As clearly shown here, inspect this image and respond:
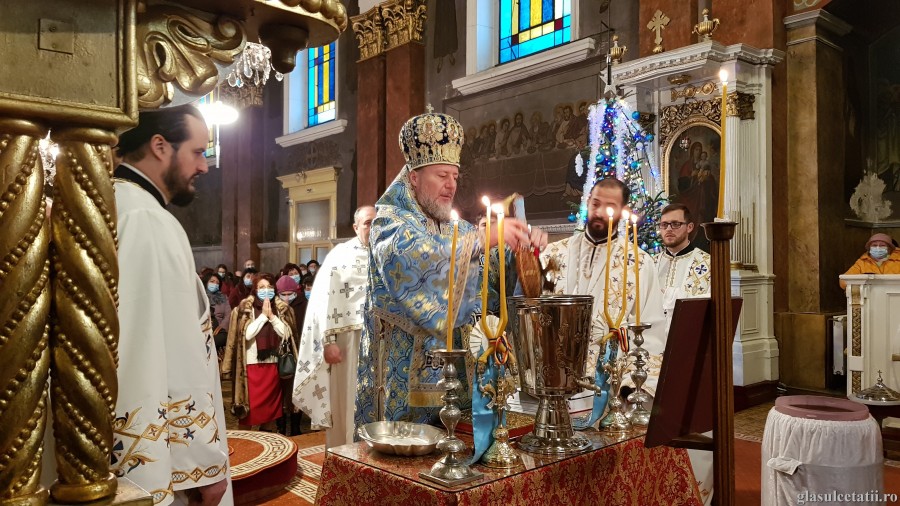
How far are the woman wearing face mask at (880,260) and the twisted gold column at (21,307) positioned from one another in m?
7.90

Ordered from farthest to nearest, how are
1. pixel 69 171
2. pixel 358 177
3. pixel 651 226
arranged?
pixel 358 177
pixel 651 226
pixel 69 171

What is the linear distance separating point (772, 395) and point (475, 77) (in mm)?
6674

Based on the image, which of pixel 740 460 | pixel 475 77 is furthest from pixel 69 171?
pixel 475 77

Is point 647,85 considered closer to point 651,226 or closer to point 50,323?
point 651,226

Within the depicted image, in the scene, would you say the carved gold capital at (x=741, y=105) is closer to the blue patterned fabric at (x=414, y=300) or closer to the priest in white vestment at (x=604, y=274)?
the priest in white vestment at (x=604, y=274)

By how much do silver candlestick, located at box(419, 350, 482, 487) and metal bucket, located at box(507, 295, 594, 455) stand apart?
1.15 feet

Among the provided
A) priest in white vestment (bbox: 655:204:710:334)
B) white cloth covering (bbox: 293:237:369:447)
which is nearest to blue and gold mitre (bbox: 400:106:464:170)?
white cloth covering (bbox: 293:237:369:447)

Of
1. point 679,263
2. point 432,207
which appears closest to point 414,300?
point 432,207

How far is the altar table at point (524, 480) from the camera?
5.71 feet

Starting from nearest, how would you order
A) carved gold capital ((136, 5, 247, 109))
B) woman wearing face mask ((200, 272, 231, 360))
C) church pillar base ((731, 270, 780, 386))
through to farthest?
carved gold capital ((136, 5, 247, 109)), church pillar base ((731, 270, 780, 386)), woman wearing face mask ((200, 272, 231, 360))

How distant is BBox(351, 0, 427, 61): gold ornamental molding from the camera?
41.5ft

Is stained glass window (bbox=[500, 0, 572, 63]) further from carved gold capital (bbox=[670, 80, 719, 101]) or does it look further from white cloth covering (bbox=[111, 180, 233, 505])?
white cloth covering (bbox=[111, 180, 233, 505])

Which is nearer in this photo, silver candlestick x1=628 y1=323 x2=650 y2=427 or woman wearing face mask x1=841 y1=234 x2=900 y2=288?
silver candlestick x1=628 y1=323 x2=650 y2=427

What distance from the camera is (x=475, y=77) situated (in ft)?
37.5
